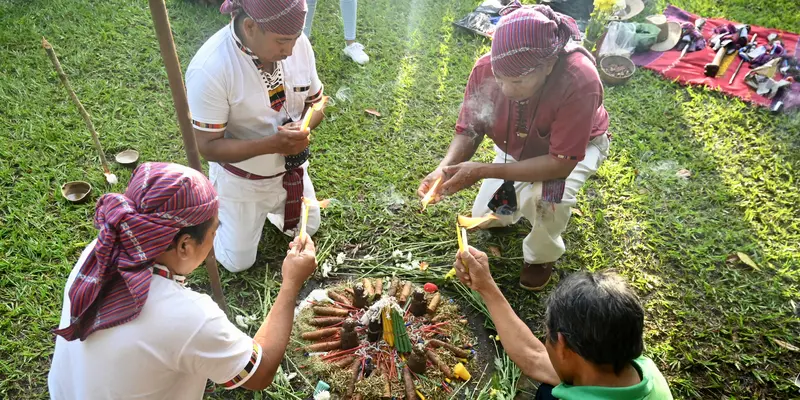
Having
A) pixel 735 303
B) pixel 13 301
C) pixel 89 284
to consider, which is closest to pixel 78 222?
pixel 13 301

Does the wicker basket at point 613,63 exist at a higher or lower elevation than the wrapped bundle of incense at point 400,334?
higher

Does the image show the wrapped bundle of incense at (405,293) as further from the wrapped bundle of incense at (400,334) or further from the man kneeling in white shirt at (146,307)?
the man kneeling in white shirt at (146,307)

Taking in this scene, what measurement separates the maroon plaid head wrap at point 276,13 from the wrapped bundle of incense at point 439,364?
209cm

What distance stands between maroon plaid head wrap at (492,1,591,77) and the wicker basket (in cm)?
323

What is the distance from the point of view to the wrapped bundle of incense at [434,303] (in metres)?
3.58

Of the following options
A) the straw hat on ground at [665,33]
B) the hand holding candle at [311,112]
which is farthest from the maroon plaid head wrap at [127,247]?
the straw hat on ground at [665,33]

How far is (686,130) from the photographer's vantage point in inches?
215

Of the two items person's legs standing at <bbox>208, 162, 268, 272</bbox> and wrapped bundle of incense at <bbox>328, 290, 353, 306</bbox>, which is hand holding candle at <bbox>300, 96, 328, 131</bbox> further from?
wrapped bundle of incense at <bbox>328, 290, 353, 306</bbox>

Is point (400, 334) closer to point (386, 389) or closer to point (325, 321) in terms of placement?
point (386, 389)

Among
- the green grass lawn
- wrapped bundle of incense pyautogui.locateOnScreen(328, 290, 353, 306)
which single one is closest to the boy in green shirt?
the green grass lawn

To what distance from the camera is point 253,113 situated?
3.32 m

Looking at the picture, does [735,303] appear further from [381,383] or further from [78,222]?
[78,222]

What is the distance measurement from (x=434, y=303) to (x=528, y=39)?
1.81 meters

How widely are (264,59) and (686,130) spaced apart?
442 centimetres
